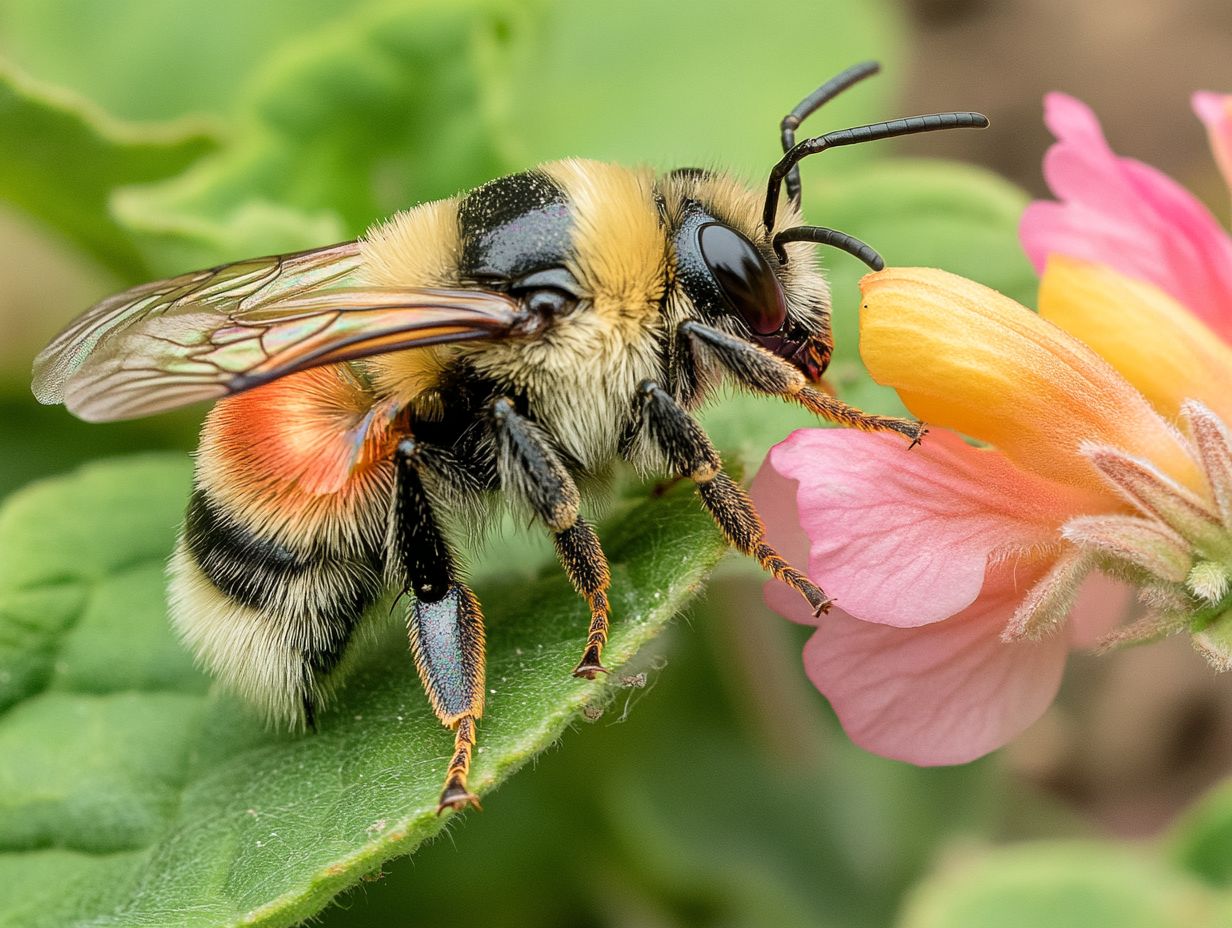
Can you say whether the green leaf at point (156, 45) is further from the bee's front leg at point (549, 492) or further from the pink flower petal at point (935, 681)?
the pink flower petal at point (935, 681)

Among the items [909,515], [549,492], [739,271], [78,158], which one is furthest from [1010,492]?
[78,158]

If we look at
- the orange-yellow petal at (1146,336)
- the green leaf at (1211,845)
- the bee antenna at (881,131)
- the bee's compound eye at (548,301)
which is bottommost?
the green leaf at (1211,845)

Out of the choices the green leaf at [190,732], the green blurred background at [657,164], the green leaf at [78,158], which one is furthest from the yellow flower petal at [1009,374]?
the green leaf at [78,158]

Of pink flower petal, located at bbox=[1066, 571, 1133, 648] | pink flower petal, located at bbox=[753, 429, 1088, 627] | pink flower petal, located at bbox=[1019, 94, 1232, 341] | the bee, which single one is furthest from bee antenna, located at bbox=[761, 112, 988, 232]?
pink flower petal, located at bbox=[1066, 571, 1133, 648]

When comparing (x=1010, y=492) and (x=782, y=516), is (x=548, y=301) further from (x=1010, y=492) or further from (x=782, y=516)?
(x=1010, y=492)

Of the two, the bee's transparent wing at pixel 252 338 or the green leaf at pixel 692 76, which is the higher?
the bee's transparent wing at pixel 252 338
